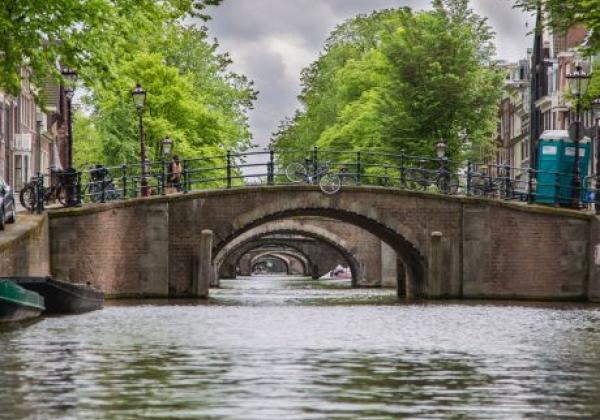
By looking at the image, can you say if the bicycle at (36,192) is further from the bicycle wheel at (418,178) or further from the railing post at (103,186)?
the bicycle wheel at (418,178)

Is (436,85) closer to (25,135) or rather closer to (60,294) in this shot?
(25,135)

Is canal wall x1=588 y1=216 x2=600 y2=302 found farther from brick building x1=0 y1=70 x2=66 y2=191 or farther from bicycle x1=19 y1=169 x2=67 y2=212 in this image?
brick building x1=0 y1=70 x2=66 y2=191

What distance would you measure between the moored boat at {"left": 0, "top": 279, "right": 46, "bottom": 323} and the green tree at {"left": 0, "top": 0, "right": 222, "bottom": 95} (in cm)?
432

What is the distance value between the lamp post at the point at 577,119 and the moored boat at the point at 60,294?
13.7 meters

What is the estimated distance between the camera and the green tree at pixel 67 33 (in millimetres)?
27984

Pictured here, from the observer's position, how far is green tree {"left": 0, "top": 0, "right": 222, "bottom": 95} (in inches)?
1102

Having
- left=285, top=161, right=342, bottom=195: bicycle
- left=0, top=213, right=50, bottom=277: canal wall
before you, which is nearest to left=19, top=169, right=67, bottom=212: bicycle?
left=0, top=213, right=50, bottom=277: canal wall

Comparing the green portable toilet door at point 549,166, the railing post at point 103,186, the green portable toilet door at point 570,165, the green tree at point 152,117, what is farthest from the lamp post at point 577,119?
the green tree at point 152,117

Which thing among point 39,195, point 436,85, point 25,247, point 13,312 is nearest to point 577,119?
point 39,195

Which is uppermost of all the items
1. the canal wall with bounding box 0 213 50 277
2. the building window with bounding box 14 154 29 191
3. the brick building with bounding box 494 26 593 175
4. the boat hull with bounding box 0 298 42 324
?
the brick building with bounding box 494 26 593 175

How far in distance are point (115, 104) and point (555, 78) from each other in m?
26.1

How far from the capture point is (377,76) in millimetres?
69125

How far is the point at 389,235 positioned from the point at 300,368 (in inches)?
1110

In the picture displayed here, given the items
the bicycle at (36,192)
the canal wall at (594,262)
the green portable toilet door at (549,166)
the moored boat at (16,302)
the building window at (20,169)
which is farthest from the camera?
the building window at (20,169)
